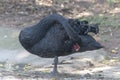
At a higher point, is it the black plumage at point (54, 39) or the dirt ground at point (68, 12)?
the dirt ground at point (68, 12)

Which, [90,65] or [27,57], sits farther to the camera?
[27,57]

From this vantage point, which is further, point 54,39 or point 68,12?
point 68,12

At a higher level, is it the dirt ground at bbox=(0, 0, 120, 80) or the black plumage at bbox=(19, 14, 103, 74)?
the dirt ground at bbox=(0, 0, 120, 80)

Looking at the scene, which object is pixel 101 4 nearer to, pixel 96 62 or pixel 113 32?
pixel 113 32

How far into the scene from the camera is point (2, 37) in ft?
34.6

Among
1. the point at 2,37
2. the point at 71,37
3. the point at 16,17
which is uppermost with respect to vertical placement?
the point at 16,17

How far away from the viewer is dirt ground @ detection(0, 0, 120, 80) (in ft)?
37.5

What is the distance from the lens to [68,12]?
44.4 feet

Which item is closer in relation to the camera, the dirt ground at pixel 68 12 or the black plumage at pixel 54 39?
the black plumage at pixel 54 39

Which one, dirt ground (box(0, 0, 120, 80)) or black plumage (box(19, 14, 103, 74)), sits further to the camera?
dirt ground (box(0, 0, 120, 80))

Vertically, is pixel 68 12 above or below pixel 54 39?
above

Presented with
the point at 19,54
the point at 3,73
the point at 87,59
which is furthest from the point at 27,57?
the point at 3,73

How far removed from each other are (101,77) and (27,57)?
3.28m

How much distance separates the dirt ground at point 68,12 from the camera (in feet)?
37.5
